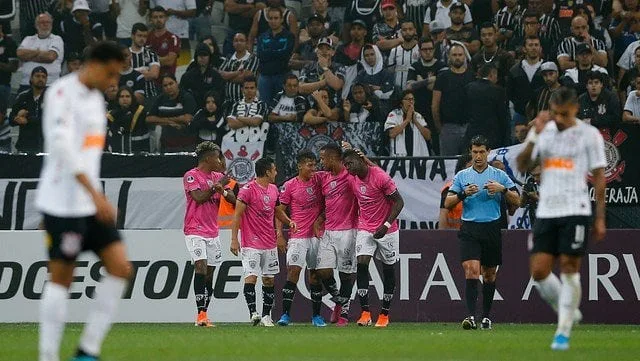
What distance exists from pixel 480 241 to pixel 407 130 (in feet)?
14.3

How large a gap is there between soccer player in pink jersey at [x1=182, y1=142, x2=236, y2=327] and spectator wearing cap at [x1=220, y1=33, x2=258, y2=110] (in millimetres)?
5484

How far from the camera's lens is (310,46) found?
24531 millimetres

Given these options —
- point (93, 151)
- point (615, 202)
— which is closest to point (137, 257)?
point (615, 202)

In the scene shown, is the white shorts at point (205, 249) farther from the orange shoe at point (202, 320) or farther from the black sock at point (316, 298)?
the black sock at point (316, 298)

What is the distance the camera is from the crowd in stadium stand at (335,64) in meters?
21.6

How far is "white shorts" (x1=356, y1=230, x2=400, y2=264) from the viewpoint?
61.1 feet

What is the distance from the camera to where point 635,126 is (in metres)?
19.8

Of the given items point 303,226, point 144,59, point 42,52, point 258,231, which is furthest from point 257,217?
point 42,52

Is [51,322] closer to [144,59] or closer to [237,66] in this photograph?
[237,66]

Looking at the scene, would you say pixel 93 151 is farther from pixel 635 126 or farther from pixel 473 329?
pixel 635 126

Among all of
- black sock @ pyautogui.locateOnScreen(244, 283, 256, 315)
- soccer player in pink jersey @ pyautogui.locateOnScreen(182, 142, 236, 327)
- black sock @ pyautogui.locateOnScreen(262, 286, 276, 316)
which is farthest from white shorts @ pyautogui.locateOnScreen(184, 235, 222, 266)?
black sock @ pyautogui.locateOnScreen(262, 286, 276, 316)

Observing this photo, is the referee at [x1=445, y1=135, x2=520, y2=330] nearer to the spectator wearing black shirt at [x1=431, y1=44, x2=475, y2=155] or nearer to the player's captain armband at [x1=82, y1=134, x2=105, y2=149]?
the spectator wearing black shirt at [x1=431, y1=44, x2=475, y2=155]

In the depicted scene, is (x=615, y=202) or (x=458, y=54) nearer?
(x=615, y=202)

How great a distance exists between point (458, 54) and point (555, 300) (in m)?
9.74
